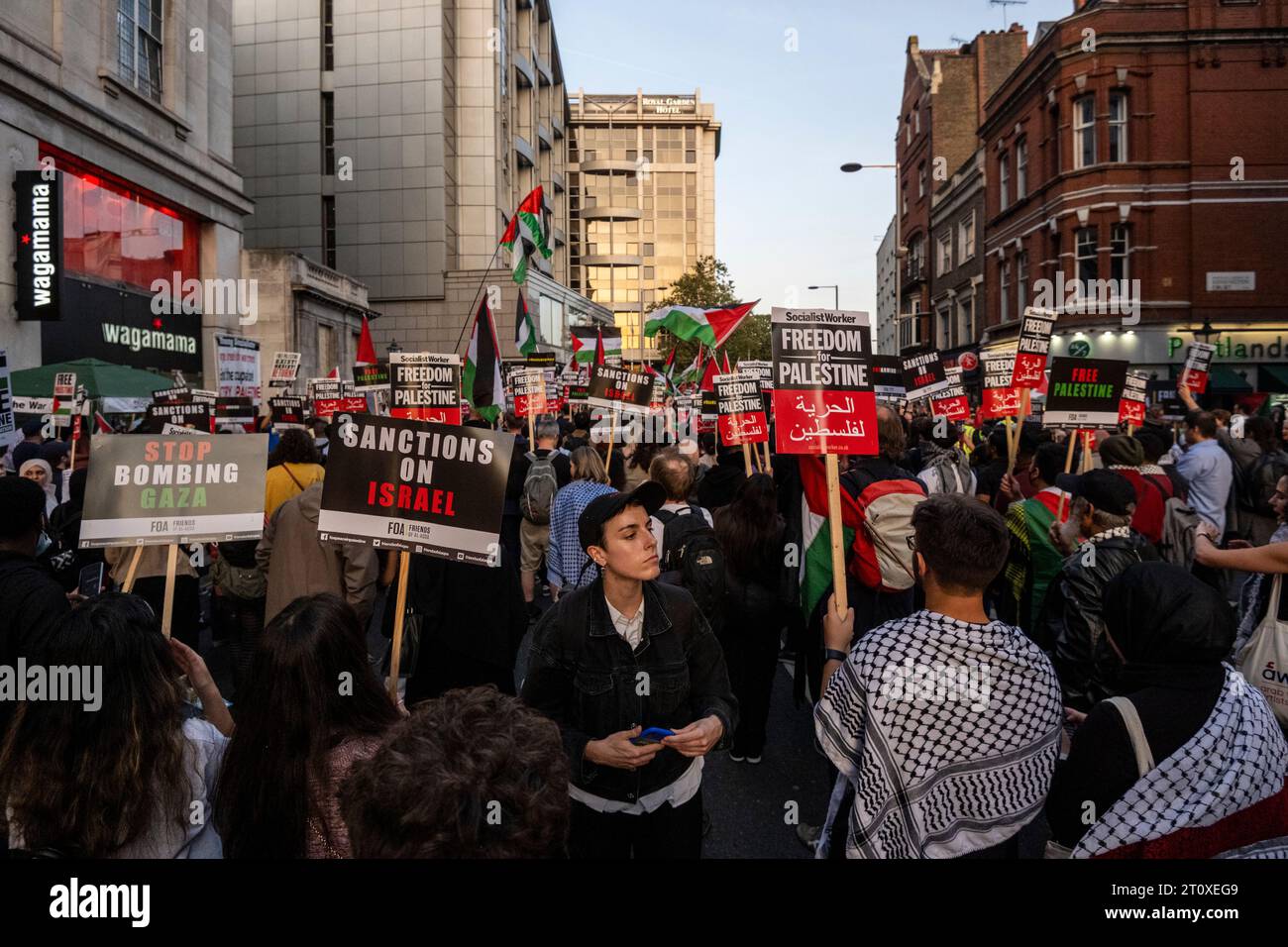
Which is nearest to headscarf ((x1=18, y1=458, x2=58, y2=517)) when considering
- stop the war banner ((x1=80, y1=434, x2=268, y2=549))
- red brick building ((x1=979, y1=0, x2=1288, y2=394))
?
stop the war banner ((x1=80, y1=434, x2=268, y2=549))

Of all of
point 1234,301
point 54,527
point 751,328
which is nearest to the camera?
point 54,527

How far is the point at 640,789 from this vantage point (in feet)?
9.45

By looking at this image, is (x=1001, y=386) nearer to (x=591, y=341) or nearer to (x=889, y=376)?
(x=889, y=376)

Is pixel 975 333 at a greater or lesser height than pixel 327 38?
lesser

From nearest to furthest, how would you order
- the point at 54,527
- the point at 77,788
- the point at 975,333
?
1. the point at 77,788
2. the point at 54,527
3. the point at 975,333

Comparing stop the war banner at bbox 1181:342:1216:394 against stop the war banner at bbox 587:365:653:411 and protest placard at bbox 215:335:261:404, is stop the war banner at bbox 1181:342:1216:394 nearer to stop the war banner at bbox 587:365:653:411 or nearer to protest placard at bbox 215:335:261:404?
stop the war banner at bbox 587:365:653:411

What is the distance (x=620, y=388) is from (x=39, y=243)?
474 inches

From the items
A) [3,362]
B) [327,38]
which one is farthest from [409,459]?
[327,38]

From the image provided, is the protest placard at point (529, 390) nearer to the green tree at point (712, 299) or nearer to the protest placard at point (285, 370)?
the protest placard at point (285, 370)

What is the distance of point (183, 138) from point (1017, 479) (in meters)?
22.3

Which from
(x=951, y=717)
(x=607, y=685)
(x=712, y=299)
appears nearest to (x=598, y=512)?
(x=607, y=685)

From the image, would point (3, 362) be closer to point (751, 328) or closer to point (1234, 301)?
point (1234, 301)

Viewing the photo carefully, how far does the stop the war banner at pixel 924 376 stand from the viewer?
38.1ft

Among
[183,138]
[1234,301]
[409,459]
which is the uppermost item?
[183,138]
